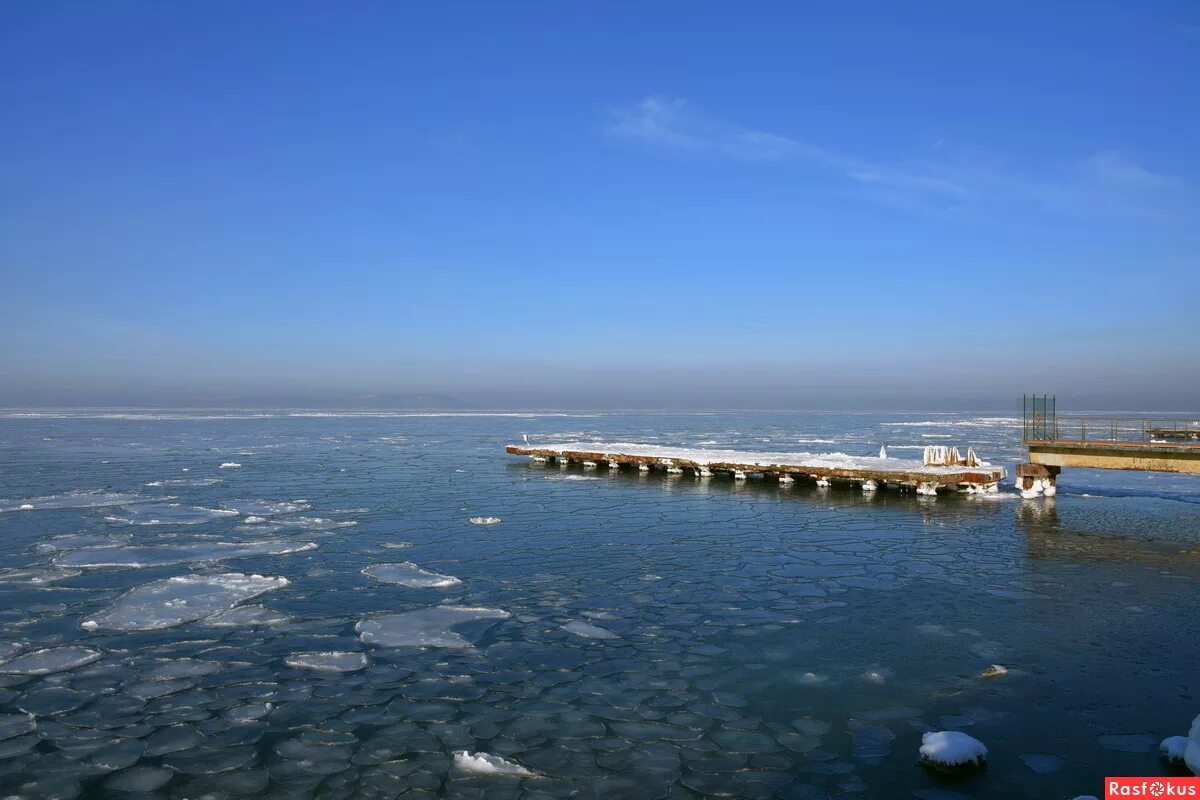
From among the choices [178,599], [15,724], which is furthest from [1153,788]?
[178,599]

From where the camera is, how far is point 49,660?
8.53 metres

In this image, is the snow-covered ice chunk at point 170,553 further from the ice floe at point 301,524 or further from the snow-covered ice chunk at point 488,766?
the snow-covered ice chunk at point 488,766

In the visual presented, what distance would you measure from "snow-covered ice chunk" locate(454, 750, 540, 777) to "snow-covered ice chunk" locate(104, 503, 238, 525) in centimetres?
1402

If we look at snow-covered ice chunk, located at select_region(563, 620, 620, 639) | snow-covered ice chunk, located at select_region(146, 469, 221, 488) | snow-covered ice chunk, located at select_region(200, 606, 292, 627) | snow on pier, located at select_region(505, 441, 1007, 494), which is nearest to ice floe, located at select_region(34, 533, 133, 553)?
snow-covered ice chunk, located at select_region(200, 606, 292, 627)

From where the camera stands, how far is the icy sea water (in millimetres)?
6246

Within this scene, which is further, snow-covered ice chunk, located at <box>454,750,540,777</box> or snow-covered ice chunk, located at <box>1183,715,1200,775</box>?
Result: snow-covered ice chunk, located at <box>454,750,540,777</box>

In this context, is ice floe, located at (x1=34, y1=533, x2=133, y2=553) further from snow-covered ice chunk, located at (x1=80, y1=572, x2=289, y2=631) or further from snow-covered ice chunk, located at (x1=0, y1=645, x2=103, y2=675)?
snow-covered ice chunk, located at (x1=0, y1=645, x2=103, y2=675)

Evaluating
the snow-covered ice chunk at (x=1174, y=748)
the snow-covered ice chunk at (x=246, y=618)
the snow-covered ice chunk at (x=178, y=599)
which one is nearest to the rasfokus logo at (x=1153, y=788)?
the snow-covered ice chunk at (x=1174, y=748)

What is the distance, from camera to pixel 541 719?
716cm

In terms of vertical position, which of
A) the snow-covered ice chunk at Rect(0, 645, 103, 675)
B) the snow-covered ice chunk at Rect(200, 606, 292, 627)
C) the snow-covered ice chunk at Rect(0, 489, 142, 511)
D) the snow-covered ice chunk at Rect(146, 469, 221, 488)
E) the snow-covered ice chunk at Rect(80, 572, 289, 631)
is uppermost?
the snow-covered ice chunk at Rect(0, 489, 142, 511)

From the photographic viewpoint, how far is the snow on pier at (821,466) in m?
23.5

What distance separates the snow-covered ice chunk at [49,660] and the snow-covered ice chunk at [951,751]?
8810 millimetres

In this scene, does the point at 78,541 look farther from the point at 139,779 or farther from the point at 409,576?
the point at 139,779

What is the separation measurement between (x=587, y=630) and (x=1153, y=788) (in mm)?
6012
